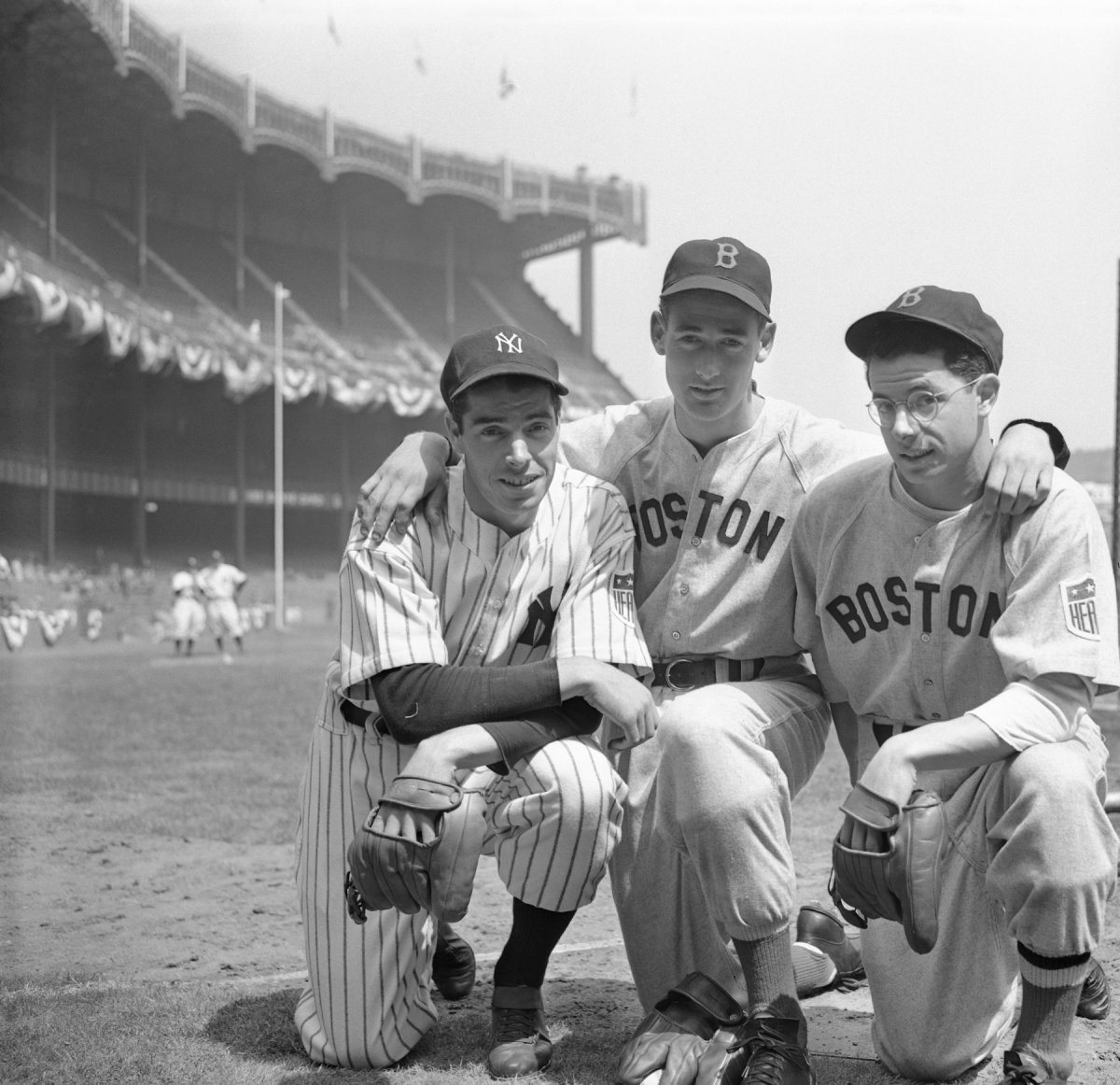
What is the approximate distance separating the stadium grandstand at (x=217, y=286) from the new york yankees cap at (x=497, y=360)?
17.5 meters

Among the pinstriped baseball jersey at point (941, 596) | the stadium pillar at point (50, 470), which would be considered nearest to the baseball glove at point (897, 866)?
the pinstriped baseball jersey at point (941, 596)

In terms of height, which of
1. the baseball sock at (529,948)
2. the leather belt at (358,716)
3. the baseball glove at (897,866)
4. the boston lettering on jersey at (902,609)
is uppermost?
the boston lettering on jersey at (902,609)

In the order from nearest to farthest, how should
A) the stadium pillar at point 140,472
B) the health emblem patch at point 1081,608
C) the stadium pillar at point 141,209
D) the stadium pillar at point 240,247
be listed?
the health emblem patch at point 1081,608 → the stadium pillar at point 140,472 → the stadium pillar at point 141,209 → the stadium pillar at point 240,247

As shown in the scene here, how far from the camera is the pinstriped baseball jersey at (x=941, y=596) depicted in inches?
90.0

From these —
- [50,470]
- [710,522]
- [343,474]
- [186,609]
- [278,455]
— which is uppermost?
[278,455]

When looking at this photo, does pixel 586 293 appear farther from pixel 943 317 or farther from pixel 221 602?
pixel 943 317

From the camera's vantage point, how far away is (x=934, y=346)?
7.89ft

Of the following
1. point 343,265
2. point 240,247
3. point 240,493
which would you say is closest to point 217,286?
point 240,247

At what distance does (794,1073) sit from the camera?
7.26 ft

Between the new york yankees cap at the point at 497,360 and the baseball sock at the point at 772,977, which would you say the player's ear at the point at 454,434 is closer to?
the new york yankees cap at the point at 497,360

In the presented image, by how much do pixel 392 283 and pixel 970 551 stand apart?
34193mm

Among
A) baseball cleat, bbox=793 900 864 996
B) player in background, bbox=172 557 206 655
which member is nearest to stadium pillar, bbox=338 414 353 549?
player in background, bbox=172 557 206 655

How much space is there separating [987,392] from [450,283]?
33.2m

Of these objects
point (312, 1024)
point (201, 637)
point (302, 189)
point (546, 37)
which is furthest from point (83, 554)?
point (312, 1024)
